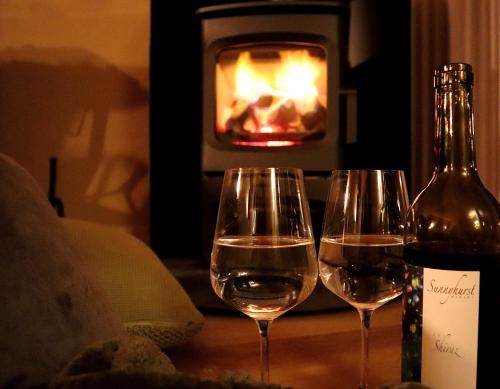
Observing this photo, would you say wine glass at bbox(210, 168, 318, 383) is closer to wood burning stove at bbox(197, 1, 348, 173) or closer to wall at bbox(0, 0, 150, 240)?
wood burning stove at bbox(197, 1, 348, 173)

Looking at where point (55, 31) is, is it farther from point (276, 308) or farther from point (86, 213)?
point (276, 308)

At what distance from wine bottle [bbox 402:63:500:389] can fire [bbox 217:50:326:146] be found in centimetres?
73

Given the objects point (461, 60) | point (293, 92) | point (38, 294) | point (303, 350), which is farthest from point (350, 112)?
point (38, 294)

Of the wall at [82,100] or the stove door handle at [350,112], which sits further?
the wall at [82,100]

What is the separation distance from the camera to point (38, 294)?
1.73ft

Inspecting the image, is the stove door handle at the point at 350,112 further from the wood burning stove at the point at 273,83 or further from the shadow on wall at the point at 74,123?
the shadow on wall at the point at 74,123

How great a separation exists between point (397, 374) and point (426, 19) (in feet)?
3.28

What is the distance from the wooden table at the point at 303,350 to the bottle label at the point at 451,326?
159 mm

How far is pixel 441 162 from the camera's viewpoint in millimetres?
630

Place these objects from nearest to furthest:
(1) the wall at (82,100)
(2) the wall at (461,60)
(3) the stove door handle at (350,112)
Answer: (2) the wall at (461,60) < (3) the stove door handle at (350,112) < (1) the wall at (82,100)

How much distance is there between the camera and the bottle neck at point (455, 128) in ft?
1.99

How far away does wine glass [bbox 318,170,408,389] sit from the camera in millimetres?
639

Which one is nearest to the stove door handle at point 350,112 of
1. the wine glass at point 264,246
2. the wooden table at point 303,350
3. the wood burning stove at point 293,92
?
the wood burning stove at point 293,92

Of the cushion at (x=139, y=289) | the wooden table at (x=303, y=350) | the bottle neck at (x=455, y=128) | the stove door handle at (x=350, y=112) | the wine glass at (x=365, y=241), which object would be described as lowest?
the wooden table at (x=303, y=350)
